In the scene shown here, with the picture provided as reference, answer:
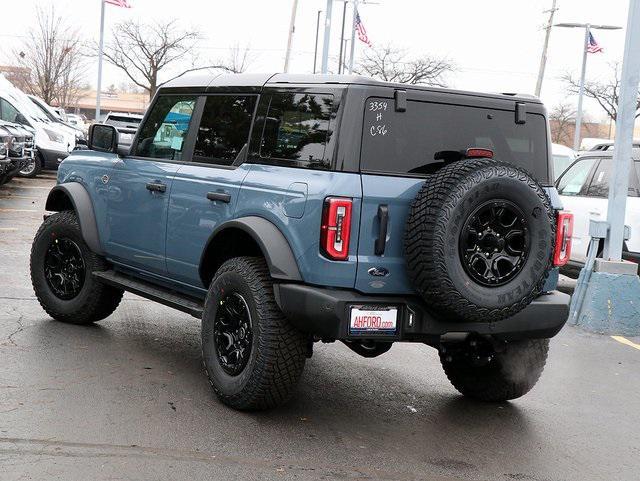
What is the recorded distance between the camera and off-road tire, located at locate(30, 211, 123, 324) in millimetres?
7125

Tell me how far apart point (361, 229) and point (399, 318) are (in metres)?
0.51

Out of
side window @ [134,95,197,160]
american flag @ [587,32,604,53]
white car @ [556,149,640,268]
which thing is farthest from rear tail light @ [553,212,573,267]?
american flag @ [587,32,604,53]

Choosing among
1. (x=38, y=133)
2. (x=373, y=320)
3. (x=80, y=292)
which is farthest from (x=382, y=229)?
(x=38, y=133)

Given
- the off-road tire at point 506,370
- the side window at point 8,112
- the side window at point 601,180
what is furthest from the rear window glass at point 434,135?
the side window at point 8,112

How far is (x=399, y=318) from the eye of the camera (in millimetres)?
4926

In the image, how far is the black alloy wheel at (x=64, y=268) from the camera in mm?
7277

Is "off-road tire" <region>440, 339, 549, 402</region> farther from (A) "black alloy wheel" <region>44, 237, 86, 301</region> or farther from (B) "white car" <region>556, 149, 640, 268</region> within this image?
(B) "white car" <region>556, 149, 640, 268</region>

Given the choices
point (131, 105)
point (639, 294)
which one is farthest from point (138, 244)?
point (131, 105)

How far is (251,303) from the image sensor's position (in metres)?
5.15

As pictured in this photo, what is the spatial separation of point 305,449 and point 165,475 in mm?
819

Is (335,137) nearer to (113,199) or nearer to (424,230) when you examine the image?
(424,230)

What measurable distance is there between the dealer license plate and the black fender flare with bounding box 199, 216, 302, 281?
38 centimetres

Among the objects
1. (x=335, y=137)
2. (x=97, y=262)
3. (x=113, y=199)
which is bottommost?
(x=97, y=262)

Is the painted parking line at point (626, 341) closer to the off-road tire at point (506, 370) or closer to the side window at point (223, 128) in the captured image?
the off-road tire at point (506, 370)
